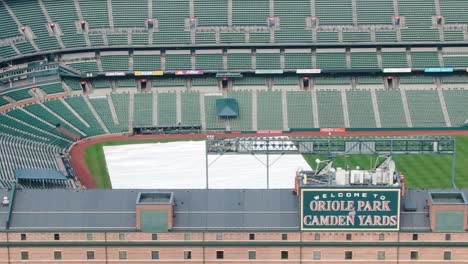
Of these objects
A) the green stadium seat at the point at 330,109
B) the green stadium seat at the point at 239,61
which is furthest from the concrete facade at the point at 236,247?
the green stadium seat at the point at 239,61

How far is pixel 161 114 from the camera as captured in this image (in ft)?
409

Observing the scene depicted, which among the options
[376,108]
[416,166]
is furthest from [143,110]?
[416,166]

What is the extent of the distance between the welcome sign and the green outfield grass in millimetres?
35138

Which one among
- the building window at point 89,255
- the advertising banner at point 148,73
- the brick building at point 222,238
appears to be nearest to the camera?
the brick building at point 222,238

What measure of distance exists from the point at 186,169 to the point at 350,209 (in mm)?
44625

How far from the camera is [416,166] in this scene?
→ 102 meters

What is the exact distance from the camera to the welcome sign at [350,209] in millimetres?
58250

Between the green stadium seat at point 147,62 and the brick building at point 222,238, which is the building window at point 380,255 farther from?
the green stadium seat at point 147,62

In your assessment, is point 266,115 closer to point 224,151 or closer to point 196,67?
point 196,67

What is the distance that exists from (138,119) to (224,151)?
53598 millimetres

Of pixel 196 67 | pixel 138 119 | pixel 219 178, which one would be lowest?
pixel 219 178

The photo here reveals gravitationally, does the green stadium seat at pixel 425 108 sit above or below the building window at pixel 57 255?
above

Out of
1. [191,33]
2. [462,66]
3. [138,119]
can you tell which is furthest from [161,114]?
[462,66]

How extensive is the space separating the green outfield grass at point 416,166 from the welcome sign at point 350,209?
115 feet
